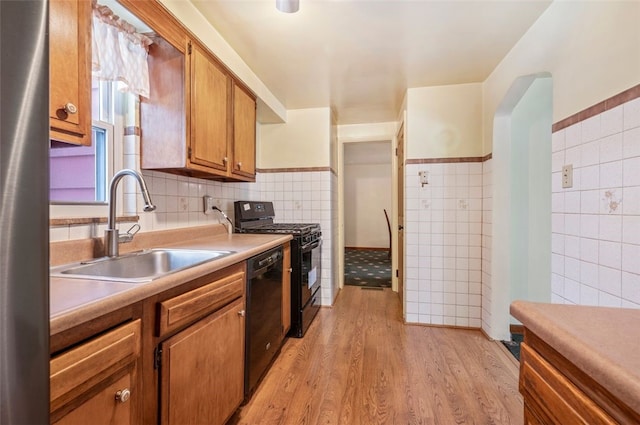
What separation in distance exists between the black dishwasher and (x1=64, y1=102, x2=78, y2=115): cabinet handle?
0.97m

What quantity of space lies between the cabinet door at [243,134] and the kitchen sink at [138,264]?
0.76 metres

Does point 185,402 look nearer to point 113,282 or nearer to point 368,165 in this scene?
A: point 113,282

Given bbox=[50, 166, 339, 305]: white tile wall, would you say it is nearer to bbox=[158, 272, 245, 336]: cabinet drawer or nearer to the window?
the window

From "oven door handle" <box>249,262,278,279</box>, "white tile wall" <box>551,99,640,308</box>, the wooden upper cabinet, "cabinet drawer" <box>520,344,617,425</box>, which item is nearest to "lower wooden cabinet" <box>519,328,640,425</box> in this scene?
"cabinet drawer" <box>520,344,617,425</box>

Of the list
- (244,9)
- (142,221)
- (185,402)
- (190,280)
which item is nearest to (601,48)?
(244,9)

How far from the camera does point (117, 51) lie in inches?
54.1

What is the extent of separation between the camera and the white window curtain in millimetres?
1309

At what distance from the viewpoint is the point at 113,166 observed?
1.52 metres

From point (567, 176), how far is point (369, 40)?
1.48 meters

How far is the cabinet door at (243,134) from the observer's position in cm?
211

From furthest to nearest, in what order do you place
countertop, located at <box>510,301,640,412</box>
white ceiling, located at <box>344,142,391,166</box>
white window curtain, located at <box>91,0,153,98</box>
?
white ceiling, located at <box>344,142,391,166</box> → white window curtain, located at <box>91,0,153,98</box> → countertop, located at <box>510,301,640,412</box>

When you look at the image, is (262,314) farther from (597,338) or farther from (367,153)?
(367,153)

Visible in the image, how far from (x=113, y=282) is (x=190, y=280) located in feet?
0.80

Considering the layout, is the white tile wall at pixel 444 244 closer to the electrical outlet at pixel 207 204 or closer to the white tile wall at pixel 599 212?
the white tile wall at pixel 599 212
